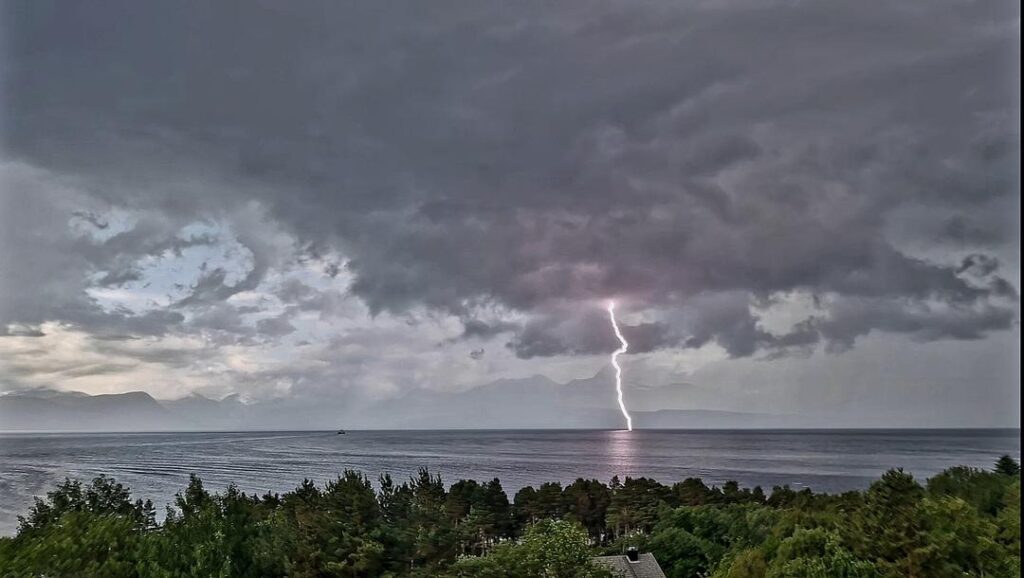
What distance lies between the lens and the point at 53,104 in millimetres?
5609

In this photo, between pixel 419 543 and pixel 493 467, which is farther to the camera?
pixel 493 467

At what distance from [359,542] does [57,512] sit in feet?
32.0

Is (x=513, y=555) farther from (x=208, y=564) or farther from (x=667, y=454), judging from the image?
(x=667, y=454)

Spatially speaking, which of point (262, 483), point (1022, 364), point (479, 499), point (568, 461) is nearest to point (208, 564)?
point (1022, 364)

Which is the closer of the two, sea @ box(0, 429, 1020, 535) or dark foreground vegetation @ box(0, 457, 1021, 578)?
dark foreground vegetation @ box(0, 457, 1021, 578)

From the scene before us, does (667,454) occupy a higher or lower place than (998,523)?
lower

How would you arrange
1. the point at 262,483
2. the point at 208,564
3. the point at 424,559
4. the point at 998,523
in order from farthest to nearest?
1. the point at 262,483
2. the point at 424,559
3. the point at 998,523
4. the point at 208,564

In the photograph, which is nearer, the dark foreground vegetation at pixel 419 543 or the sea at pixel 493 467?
the dark foreground vegetation at pixel 419 543

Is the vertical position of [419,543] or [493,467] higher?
[419,543]

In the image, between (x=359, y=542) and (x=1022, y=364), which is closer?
(x=1022, y=364)

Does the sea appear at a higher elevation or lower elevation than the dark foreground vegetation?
lower

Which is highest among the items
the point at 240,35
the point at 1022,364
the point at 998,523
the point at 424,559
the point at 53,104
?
the point at 240,35

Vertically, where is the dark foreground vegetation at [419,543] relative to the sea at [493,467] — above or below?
above

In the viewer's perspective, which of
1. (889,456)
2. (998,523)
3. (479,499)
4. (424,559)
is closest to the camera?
(998,523)
